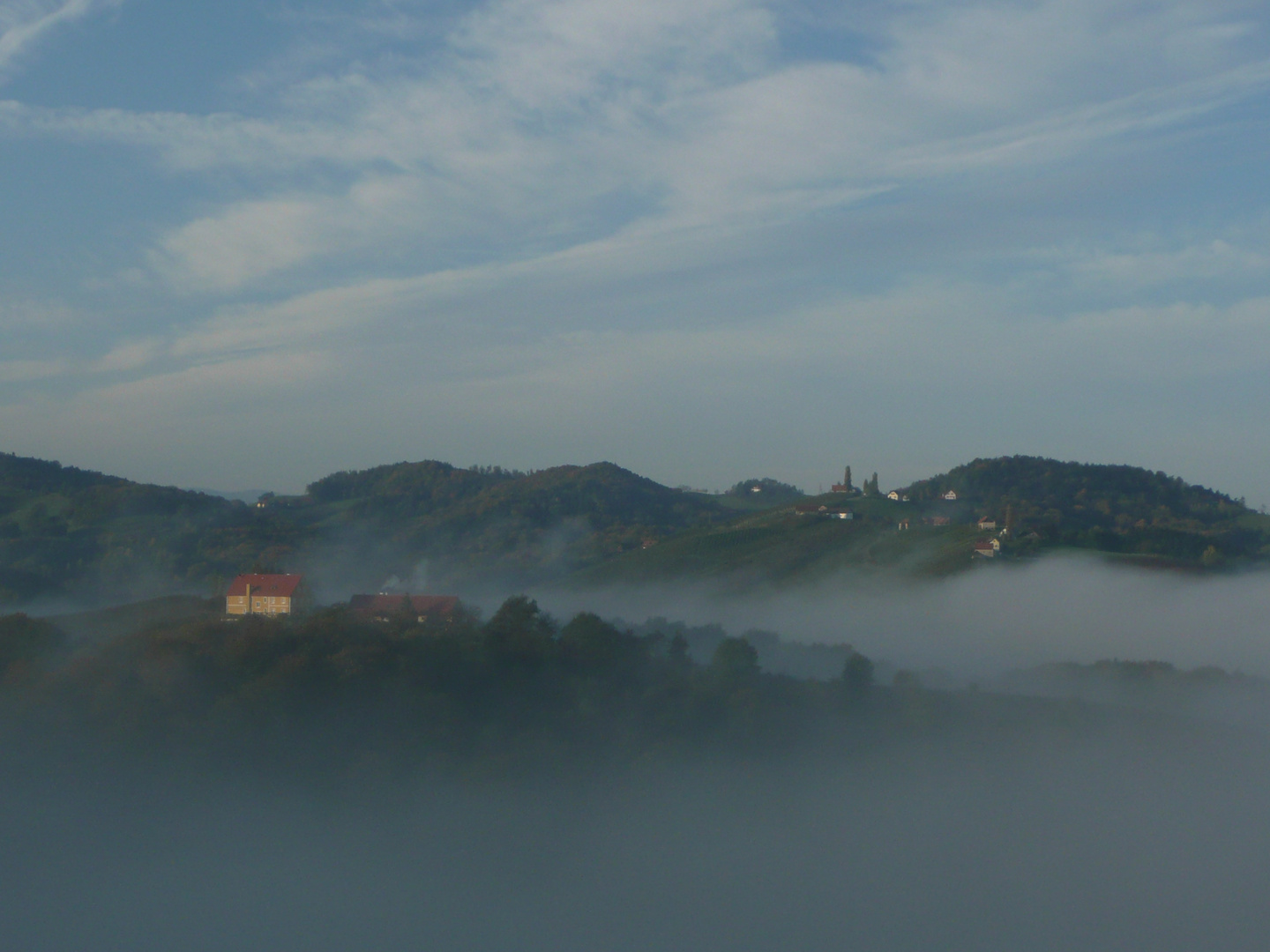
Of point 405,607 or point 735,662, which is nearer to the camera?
point 405,607

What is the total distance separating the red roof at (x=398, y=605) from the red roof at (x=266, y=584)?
2.71m

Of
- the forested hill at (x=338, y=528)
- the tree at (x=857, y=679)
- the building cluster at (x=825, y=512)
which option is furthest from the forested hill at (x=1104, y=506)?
the tree at (x=857, y=679)

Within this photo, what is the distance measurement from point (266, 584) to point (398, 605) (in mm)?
5804

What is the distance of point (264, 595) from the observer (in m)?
44.5

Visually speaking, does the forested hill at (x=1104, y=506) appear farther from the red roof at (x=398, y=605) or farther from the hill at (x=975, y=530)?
the red roof at (x=398, y=605)

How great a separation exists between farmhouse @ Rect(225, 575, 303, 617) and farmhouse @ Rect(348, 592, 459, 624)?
257 cm

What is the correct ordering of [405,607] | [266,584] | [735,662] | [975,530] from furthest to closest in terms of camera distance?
[975,530] < [735,662] < [266,584] < [405,607]

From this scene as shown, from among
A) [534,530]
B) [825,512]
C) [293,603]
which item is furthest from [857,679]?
[534,530]

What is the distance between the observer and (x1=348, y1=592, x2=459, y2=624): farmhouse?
42.8 m

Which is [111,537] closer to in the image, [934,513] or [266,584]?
[266,584]

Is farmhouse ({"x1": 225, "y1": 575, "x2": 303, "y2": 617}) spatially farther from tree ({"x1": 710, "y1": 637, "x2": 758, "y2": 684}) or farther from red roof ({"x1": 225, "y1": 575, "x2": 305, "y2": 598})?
tree ({"x1": 710, "y1": 637, "x2": 758, "y2": 684})

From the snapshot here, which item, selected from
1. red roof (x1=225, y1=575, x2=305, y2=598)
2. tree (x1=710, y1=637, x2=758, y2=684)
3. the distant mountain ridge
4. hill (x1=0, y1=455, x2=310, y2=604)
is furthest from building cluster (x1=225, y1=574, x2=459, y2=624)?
tree (x1=710, y1=637, x2=758, y2=684)

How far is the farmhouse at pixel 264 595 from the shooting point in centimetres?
4309

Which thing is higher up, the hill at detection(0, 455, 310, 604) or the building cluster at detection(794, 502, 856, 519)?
the building cluster at detection(794, 502, 856, 519)
